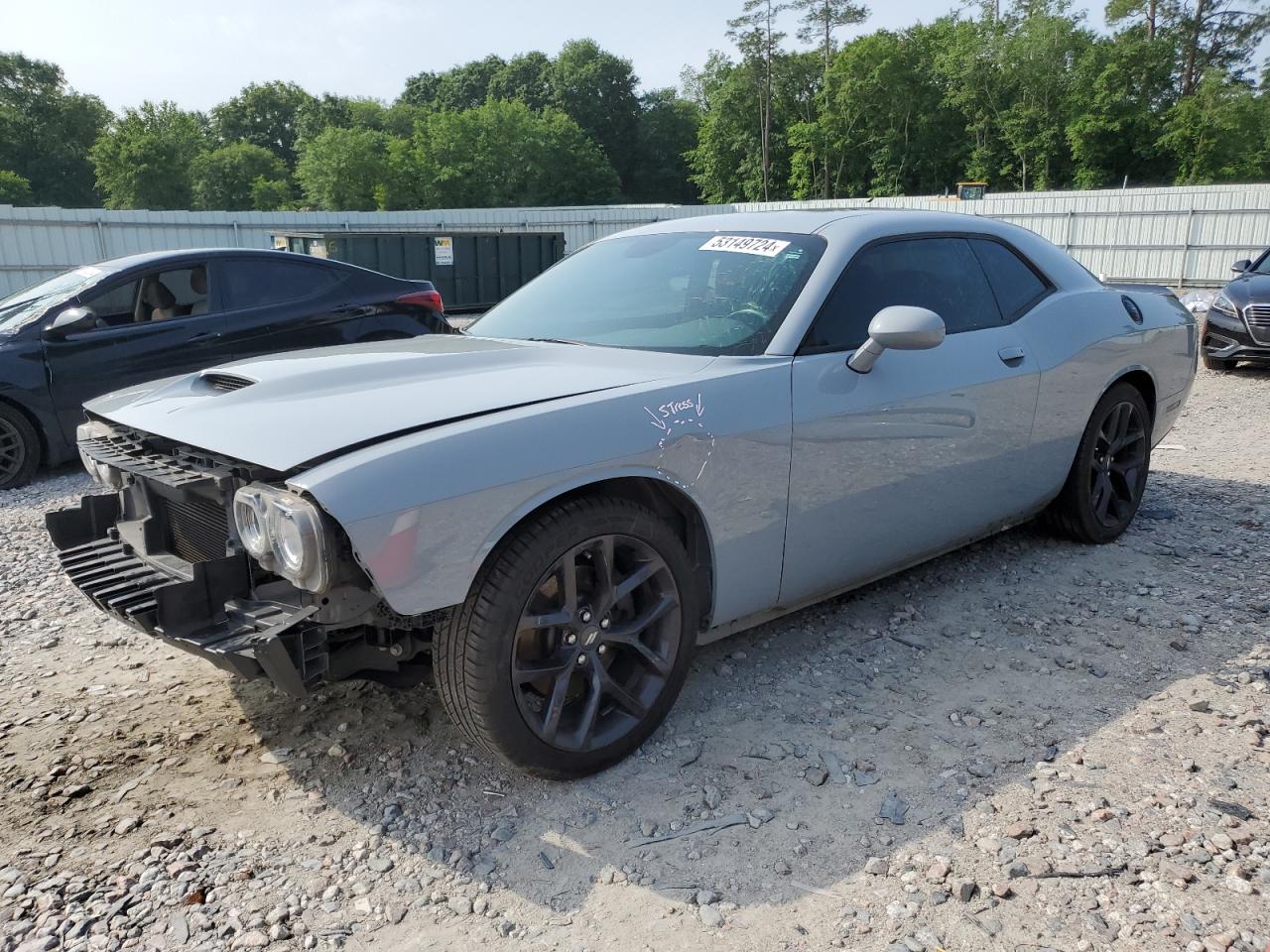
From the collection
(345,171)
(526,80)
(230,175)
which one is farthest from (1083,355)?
(526,80)

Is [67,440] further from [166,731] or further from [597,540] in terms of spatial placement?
[597,540]

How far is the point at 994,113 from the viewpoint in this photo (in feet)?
187

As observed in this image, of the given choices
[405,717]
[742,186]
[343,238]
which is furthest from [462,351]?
[742,186]

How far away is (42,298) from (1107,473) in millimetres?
6982

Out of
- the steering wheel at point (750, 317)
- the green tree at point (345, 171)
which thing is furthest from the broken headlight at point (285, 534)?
the green tree at point (345, 171)

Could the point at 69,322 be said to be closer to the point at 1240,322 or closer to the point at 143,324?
the point at 143,324

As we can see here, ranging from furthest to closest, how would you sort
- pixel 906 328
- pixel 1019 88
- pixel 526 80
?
1. pixel 526 80
2. pixel 1019 88
3. pixel 906 328

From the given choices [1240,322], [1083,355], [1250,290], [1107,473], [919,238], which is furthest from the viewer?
[1250,290]

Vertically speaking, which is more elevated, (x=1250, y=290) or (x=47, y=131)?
(x=47, y=131)

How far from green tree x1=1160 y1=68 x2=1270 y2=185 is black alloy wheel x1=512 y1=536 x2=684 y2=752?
5328 cm

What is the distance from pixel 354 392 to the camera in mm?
2801

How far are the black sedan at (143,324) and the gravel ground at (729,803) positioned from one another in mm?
3230

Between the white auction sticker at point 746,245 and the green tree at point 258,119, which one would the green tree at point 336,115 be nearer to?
the green tree at point 258,119

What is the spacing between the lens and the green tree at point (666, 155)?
86812 mm
